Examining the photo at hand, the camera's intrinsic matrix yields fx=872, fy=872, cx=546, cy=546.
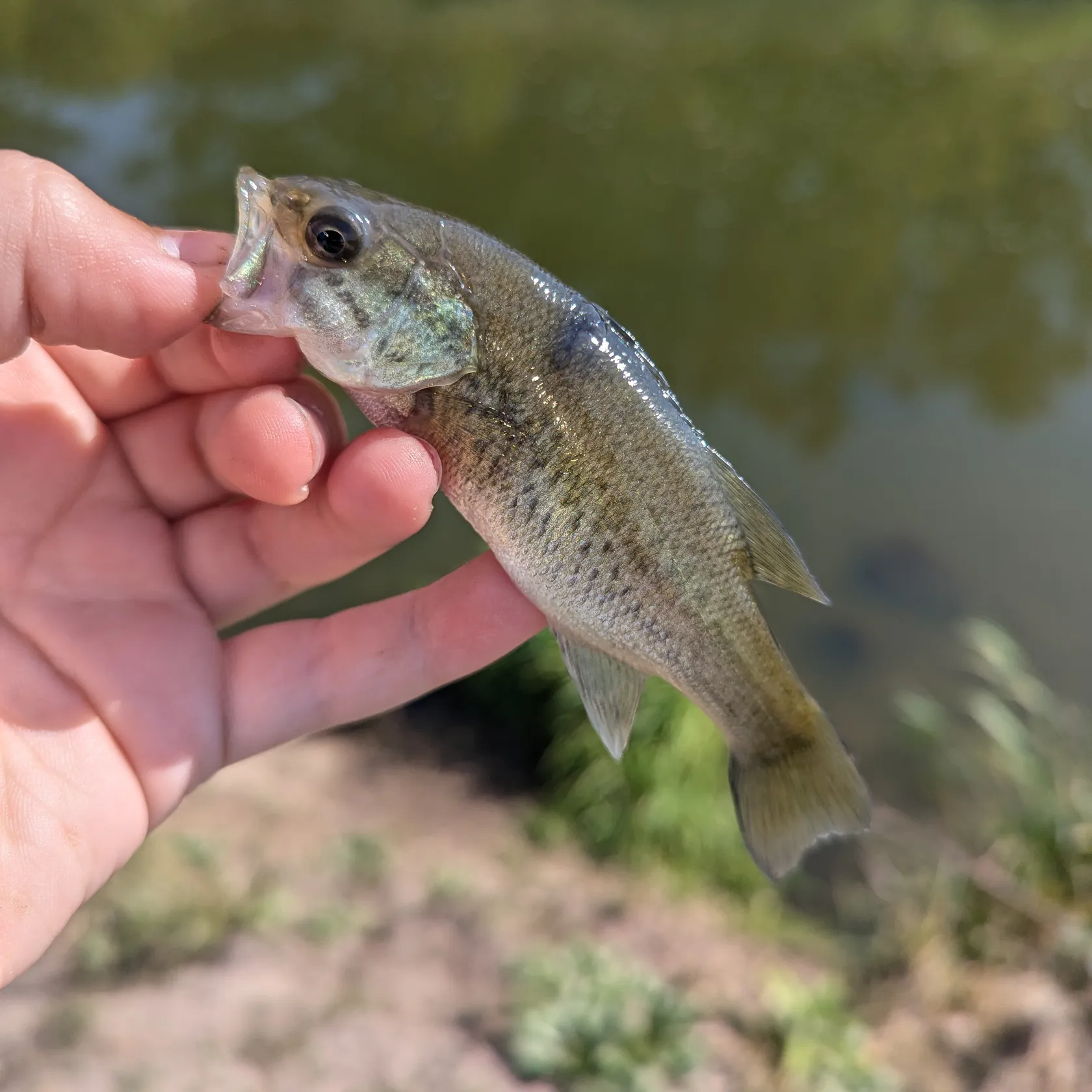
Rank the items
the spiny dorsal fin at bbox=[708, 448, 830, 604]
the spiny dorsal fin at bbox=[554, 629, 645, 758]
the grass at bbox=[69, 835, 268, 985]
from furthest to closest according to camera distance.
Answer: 1. the grass at bbox=[69, 835, 268, 985]
2. the spiny dorsal fin at bbox=[554, 629, 645, 758]
3. the spiny dorsal fin at bbox=[708, 448, 830, 604]

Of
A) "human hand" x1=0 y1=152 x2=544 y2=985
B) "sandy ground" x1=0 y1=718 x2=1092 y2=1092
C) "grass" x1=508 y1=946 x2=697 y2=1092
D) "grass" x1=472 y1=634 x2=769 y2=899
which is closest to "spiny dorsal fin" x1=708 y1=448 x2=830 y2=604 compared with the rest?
"human hand" x1=0 y1=152 x2=544 y2=985

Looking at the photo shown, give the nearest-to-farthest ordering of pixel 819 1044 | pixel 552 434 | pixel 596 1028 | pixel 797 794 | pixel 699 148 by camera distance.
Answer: pixel 552 434 → pixel 797 794 → pixel 596 1028 → pixel 819 1044 → pixel 699 148

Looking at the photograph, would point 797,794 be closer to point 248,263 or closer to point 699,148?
point 248,263

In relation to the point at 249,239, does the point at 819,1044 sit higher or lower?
lower

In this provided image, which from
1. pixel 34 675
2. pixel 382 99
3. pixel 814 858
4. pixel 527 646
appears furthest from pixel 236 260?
pixel 382 99

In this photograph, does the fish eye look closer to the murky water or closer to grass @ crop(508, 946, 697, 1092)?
grass @ crop(508, 946, 697, 1092)

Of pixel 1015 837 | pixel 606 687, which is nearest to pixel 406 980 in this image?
pixel 606 687
